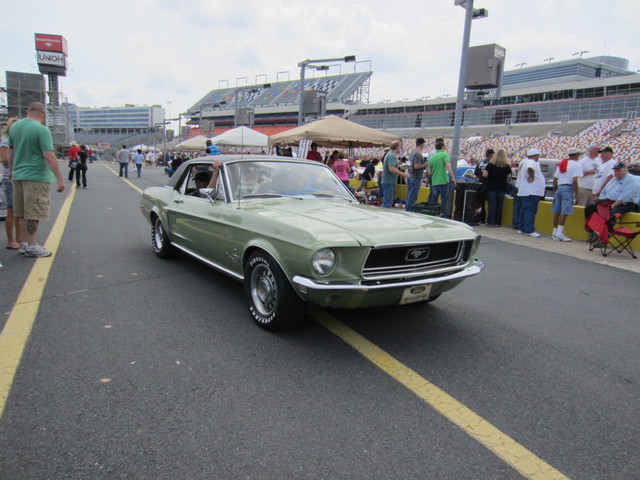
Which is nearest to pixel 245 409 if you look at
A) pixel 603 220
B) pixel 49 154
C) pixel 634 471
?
pixel 634 471

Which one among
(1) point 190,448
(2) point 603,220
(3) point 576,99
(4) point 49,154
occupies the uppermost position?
(3) point 576,99

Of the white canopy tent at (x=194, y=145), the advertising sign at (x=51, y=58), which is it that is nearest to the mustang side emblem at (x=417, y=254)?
the white canopy tent at (x=194, y=145)

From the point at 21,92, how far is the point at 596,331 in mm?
→ 71966

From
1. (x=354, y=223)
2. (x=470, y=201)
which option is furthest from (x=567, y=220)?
(x=354, y=223)

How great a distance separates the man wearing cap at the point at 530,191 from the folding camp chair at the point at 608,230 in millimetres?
1293

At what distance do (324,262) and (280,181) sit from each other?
169 centimetres

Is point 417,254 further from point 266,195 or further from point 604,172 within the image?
point 604,172

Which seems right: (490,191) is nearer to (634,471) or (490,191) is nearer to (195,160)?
(195,160)

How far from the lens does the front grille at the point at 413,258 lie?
120 inches

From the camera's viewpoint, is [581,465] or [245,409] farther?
[245,409]

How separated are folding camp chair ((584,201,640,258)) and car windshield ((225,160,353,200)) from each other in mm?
4922

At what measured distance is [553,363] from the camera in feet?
10.2

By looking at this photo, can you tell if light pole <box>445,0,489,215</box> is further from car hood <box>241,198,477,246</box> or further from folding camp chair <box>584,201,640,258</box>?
car hood <box>241,198,477,246</box>

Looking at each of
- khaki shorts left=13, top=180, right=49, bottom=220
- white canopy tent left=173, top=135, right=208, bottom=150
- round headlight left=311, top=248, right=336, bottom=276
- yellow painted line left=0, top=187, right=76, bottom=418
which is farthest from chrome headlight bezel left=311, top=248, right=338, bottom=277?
white canopy tent left=173, top=135, right=208, bottom=150
